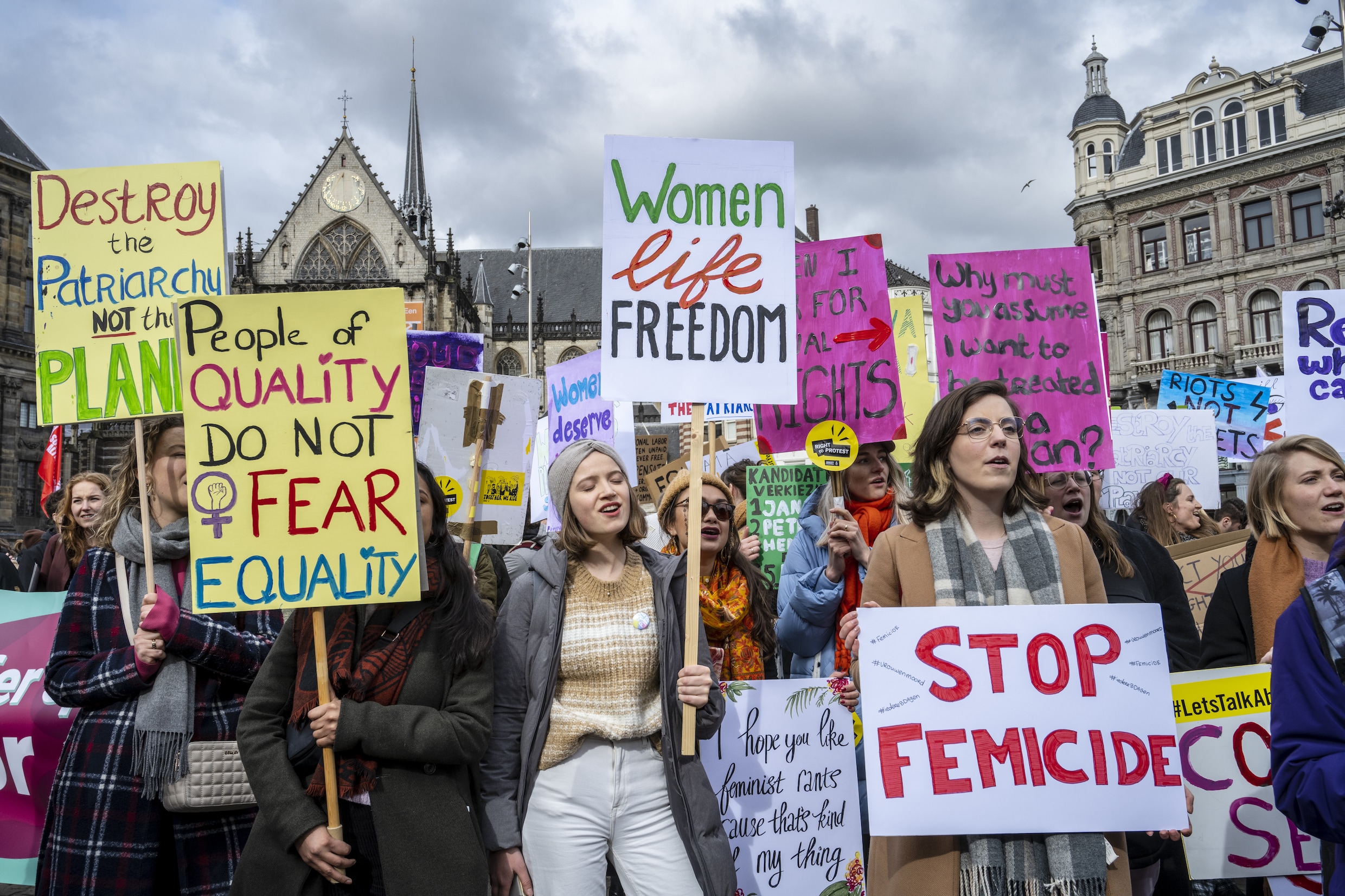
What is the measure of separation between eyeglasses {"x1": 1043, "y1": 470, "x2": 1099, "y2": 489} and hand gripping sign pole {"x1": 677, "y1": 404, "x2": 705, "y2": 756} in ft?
6.50

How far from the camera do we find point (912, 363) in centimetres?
707

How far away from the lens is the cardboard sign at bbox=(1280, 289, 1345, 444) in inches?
192

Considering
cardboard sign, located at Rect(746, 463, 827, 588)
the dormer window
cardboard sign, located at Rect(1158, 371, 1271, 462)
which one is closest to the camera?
cardboard sign, located at Rect(746, 463, 827, 588)

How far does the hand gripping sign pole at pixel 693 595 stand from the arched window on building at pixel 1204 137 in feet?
127

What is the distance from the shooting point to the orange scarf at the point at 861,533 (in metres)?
3.90

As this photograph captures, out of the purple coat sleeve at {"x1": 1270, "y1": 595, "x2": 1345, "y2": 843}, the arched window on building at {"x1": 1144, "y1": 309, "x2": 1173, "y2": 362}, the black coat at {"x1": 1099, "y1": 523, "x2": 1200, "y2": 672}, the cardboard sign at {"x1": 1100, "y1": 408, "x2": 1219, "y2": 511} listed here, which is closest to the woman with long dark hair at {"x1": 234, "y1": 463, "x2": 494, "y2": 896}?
the purple coat sleeve at {"x1": 1270, "y1": 595, "x2": 1345, "y2": 843}

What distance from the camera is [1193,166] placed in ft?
115

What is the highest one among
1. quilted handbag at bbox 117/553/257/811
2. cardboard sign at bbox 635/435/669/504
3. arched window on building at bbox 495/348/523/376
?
arched window on building at bbox 495/348/523/376

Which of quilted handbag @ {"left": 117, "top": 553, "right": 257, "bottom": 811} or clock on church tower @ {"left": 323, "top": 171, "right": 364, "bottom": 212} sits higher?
clock on church tower @ {"left": 323, "top": 171, "right": 364, "bottom": 212}

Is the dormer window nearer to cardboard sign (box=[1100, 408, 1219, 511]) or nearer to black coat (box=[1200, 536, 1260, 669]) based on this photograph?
cardboard sign (box=[1100, 408, 1219, 511])

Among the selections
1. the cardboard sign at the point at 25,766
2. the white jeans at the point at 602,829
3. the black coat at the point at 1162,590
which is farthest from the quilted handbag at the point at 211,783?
the black coat at the point at 1162,590

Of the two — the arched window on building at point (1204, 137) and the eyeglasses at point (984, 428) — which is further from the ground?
the arched window on building at point (1204, 137)

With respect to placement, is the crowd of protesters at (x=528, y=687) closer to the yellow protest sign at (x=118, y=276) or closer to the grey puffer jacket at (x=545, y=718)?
the grey puffer jacket at (x=545, y=718)

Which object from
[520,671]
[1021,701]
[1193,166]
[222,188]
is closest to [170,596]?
[520,671]
